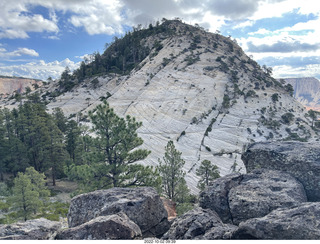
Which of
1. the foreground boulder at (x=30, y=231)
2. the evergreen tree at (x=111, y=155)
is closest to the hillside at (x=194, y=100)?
the evergreen tree at (x=111, y=155)

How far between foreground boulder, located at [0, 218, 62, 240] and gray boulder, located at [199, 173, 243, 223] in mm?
6911

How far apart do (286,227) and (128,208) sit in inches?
250

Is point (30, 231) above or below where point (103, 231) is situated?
below

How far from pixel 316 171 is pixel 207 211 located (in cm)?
611

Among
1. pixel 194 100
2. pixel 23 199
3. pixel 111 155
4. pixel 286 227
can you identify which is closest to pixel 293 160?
pixel 286 227

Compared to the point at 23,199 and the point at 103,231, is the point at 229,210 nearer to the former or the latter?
the point at 103,231

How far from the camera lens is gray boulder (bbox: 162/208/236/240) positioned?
7.52m

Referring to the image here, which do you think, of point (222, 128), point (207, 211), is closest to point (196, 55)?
point (222, 128)

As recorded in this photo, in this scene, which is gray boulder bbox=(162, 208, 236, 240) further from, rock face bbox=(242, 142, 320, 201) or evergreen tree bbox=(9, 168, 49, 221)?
evergreen tree bbox=(9, 168, 49, 221)

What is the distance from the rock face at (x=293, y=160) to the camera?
34.7 feet

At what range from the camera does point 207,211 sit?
8992 mm

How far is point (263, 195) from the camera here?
9539mm

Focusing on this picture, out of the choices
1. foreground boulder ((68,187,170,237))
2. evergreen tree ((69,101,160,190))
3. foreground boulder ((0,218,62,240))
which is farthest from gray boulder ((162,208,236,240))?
evergreen tree ((69,101,160,190))

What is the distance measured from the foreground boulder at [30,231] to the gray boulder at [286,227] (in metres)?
7.22
